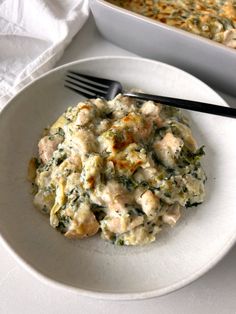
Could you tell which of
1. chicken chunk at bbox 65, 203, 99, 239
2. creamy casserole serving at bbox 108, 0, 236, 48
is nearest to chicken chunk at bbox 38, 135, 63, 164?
chicken chunk at bbox 65, 203, 99, 239

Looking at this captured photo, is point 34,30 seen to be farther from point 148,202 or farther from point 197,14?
point 148,202

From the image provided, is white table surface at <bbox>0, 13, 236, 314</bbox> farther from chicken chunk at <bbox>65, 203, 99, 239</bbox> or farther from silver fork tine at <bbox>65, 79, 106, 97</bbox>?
silver fork tine at <bbox>65, 79, 106, 97</bbox>

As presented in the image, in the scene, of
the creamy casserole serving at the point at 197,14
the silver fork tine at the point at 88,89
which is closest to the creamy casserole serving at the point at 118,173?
the silver fork tine at the point at 88,89

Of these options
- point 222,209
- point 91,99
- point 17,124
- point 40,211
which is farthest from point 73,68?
point 222,209

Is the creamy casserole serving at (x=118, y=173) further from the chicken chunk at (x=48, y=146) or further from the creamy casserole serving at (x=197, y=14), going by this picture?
the creamy casserole serving at (x=197, y=14)

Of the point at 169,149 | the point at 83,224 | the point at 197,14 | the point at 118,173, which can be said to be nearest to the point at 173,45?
the point at 197,14

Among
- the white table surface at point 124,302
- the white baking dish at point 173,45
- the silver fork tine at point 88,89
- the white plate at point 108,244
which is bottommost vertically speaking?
the white table surface at point 124,302

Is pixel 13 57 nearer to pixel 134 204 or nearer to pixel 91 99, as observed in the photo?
pixel 91 99
